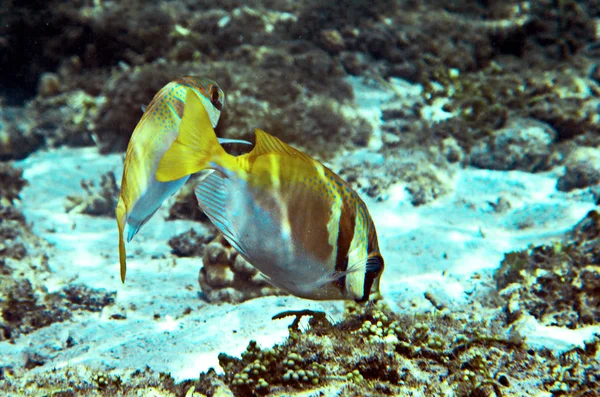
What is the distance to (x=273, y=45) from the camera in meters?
9.96

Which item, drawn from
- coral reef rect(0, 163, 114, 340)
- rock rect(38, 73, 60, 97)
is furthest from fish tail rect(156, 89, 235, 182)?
rock rect(38, 73, 60, 97)

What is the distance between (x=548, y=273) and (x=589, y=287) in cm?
37

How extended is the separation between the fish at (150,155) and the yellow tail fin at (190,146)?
0.18 metres

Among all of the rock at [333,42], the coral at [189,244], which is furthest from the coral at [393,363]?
the rock at [333,42]

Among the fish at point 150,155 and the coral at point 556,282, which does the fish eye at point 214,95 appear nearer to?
the fish at point 150,155

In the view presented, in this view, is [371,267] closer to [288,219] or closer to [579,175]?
[288,219]

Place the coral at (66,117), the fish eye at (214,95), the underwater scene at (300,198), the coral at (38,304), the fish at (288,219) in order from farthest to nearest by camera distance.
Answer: the coral at (66,117) < the coral at (38,304) < the fish eye at (214,95) < the underwater scene at (300,198) < the fish at (288,219)

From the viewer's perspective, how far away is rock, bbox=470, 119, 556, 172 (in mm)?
6975

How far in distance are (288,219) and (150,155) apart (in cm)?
58

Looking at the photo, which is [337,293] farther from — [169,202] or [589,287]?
[169,202]

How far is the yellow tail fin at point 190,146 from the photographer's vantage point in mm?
1179

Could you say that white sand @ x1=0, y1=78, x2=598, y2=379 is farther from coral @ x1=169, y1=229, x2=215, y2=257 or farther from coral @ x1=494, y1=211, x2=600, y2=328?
coral @ x1=494, y1=211, x2=600, y2=328

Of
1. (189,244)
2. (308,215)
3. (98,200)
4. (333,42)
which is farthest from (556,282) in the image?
(333,42)

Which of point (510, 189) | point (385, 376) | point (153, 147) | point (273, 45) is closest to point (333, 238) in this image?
point (153, 147)
